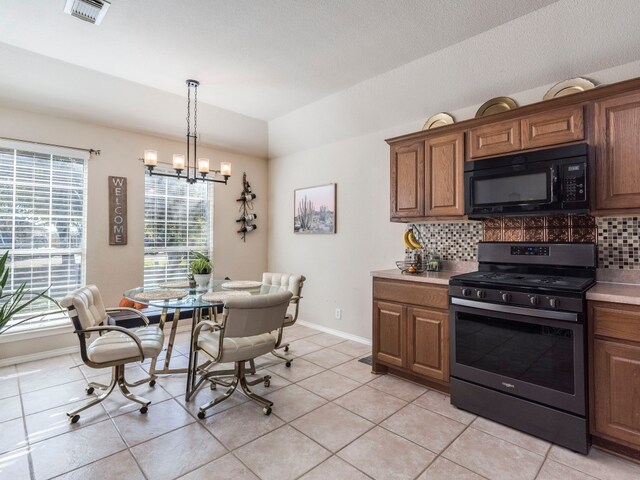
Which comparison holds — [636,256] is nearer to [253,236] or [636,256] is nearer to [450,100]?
[450,100]

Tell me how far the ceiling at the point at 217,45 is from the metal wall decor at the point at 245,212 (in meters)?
1.63

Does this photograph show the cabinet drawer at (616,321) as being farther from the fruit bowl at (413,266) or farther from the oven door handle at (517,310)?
the fruit bowl at (413,266)

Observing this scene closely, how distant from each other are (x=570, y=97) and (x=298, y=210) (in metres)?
3.41

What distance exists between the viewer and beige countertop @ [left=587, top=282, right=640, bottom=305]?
190cm

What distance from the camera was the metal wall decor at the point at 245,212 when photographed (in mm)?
5227

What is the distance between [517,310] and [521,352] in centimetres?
29

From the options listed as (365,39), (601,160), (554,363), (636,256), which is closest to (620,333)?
(554,363)

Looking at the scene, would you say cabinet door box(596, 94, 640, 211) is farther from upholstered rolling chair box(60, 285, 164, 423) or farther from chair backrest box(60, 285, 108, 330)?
chair backrest box(60, 285, 108, 330)

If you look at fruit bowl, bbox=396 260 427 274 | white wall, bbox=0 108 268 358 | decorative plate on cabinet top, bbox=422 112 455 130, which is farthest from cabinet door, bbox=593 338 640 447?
white wall, bbox=0 108 268 358

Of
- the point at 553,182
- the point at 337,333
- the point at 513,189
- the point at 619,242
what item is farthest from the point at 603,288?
the point at 337,333

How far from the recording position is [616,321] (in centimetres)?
196

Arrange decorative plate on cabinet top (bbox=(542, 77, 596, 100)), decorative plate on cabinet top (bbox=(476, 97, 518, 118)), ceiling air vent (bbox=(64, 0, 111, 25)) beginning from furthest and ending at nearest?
decorative plate on cabinet top (bbox=(476, 97, 518, 118))
decorative plate on cabinet top (bbox=(542, 77, 596, 100))
ceiling air vent (bbox=(64, 0, 111, 25))

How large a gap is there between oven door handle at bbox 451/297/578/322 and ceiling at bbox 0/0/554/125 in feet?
6.66

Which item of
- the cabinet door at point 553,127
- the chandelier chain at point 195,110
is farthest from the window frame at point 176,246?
the cabinet door at point 553,127
